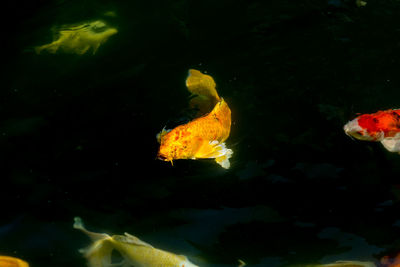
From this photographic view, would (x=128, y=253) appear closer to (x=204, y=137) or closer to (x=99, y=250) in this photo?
(x=99, y=250)

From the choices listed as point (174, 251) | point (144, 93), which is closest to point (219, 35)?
point (144, 93)

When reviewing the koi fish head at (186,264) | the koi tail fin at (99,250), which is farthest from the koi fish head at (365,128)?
the koi tail fin at (99,250)

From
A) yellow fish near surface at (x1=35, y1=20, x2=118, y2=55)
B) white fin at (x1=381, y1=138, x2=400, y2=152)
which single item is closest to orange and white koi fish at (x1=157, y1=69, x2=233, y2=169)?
white fin at (x1=381, y1=138, x2=400, y2=152)

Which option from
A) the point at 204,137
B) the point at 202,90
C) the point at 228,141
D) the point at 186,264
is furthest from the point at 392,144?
the point at 186,264

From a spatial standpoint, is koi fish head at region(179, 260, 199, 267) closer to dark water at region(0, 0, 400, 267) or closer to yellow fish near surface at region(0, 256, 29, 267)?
dark water at region(0, 0, 400, 267)

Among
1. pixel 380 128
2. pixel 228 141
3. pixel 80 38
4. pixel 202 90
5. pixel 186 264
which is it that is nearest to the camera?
Result: pixel 186 264

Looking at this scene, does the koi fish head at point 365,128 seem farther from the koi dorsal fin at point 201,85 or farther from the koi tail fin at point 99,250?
the koi tail fin at point 99,250
